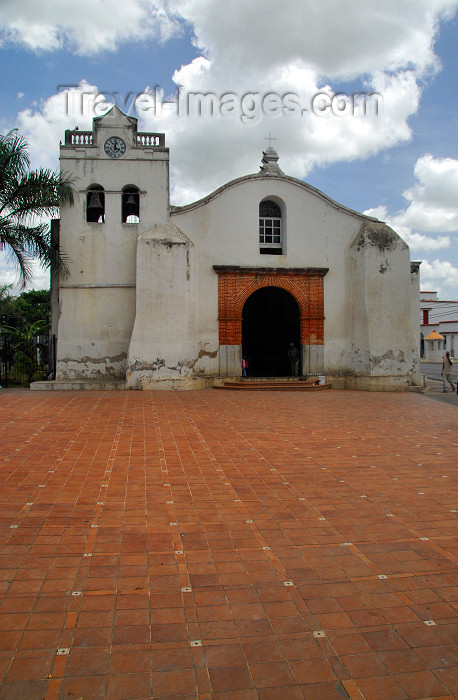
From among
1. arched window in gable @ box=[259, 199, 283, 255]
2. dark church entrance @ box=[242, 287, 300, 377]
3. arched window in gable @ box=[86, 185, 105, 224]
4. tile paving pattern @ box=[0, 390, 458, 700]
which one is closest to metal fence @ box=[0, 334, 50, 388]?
arched window in gable @ box=[86, 185, 105, 224]

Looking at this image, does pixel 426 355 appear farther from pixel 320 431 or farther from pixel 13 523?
pixel 13 523

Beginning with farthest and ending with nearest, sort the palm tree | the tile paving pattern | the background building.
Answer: the background building < the palm tree < the tile paving pattern

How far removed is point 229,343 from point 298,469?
9.62 m

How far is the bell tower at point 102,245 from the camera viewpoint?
1560 centimetres

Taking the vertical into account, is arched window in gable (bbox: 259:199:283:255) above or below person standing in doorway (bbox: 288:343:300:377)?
above

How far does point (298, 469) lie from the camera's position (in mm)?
6484

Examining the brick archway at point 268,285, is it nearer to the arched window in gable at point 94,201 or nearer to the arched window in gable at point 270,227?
the arched window in gable at point 270,227

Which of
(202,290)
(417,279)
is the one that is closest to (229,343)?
(202,290)

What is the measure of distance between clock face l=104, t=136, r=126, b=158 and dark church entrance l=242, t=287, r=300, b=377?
6561 mm

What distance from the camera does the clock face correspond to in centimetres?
1581

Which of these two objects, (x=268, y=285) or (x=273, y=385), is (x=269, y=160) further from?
(x=273, y=385)

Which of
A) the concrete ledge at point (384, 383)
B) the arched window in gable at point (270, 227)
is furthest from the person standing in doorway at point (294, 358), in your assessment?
the arched window in gable at point (270, 227)

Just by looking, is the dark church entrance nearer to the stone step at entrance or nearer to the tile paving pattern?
the stone step at entrance

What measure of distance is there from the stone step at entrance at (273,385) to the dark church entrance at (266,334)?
2.51m
